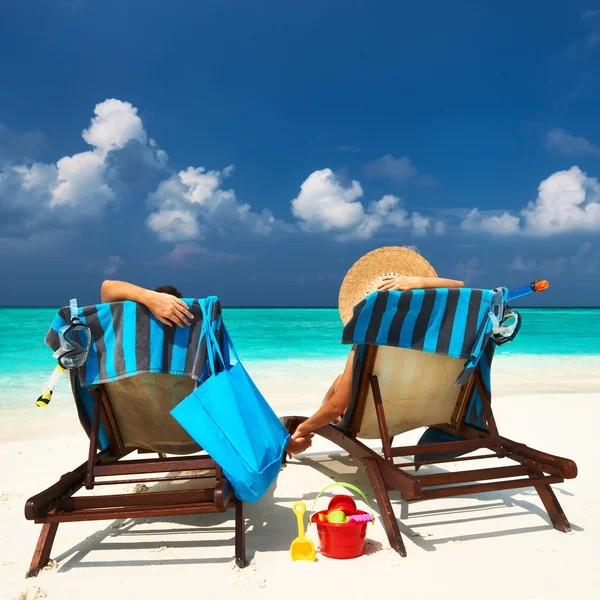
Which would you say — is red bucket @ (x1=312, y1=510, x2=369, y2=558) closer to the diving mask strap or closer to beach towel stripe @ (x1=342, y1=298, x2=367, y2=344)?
beach towel stripe @ (x1=342, y1=298, x2=367, y2=344)

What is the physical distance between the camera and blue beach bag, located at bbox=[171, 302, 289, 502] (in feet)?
7.95

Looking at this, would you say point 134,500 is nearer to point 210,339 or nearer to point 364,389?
point 210,339

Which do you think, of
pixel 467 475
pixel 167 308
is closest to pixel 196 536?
pixel 167 308

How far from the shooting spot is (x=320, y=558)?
2541 mm

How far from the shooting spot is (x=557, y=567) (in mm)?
2410

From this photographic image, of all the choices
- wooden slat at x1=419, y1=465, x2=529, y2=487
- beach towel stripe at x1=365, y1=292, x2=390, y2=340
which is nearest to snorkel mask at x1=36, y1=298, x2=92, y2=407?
beach towel stripe at x1=365, y1=292, x2=390, y2=340

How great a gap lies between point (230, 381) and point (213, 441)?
0.99ft

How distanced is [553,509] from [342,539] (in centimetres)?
126

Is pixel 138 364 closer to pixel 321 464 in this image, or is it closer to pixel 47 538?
pixel 47 538

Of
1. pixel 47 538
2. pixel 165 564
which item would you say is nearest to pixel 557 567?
pixel 165 564

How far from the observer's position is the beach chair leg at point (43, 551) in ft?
8.09

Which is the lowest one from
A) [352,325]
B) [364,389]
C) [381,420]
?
[381,420]

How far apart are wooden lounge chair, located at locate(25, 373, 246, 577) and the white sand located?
0.66 ft

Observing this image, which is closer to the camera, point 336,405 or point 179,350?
point 179,350
